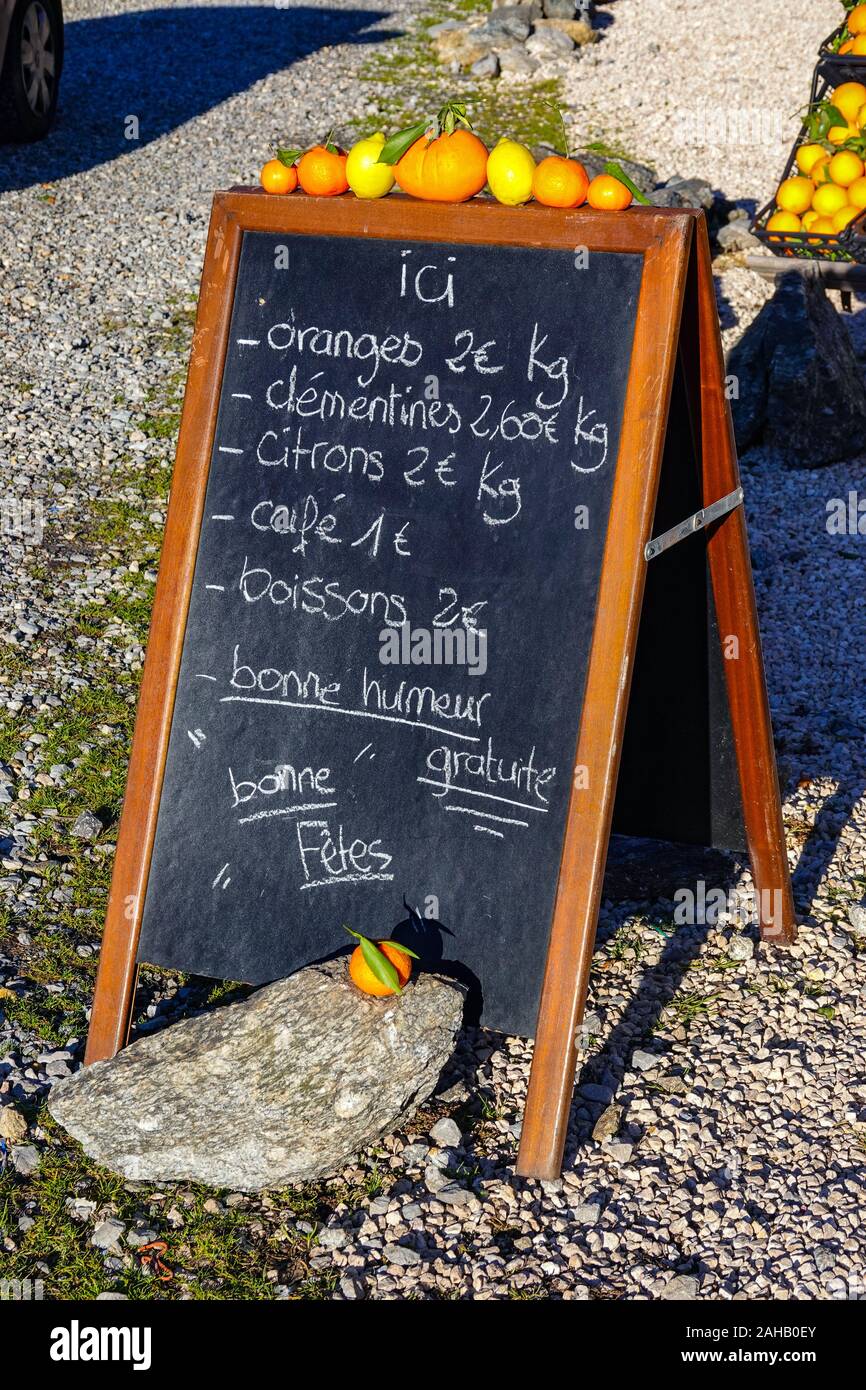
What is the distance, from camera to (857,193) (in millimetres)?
7082

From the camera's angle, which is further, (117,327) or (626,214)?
(117,327)

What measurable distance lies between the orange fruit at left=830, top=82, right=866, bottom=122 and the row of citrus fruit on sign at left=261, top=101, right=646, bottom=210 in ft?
16.3

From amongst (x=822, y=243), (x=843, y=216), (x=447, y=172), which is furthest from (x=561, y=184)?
(x=843, y=216)

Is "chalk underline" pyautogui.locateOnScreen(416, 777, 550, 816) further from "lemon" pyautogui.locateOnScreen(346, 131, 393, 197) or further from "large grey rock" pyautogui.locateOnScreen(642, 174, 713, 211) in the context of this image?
"large grey rock" pyautogui.locateOnScreen(642, 174, 713, 211)

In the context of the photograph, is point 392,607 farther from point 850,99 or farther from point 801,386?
point 850,99

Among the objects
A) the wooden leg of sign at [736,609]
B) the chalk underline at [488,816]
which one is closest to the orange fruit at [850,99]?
the wooden leg of sign at [736,609]

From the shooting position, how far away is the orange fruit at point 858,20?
25.0ft

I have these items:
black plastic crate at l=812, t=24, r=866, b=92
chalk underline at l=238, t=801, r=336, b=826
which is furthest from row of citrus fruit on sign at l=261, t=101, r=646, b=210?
black plastic crate at l=812, t=24, r=866, b=92

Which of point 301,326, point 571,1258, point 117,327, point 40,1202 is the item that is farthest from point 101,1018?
point 117,327

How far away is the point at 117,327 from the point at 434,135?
217 inches

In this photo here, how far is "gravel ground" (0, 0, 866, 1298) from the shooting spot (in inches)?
128

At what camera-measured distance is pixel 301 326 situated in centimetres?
349

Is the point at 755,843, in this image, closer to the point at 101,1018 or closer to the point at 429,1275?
the point at 429,1275

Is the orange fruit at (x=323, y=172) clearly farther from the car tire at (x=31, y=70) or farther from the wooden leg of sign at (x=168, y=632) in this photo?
the car tire at (x=31, y=70)
